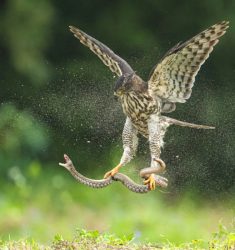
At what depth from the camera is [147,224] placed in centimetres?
1011

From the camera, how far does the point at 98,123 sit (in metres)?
10.9

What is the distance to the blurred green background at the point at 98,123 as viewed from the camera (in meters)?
10.5

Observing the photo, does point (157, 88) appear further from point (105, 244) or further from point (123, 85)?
point (105, 244)

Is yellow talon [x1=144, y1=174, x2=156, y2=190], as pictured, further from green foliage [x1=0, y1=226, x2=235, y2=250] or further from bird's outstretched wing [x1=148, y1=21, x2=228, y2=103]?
bird's outstretched wing [x1=148, y1=21, x2=228, y2=103]

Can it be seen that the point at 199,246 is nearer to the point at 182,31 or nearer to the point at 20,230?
the point at 20,230

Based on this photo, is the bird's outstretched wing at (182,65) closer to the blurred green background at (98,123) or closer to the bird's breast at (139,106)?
the bird's breast at (139,106)

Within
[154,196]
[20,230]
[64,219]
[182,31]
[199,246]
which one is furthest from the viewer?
[182,31]

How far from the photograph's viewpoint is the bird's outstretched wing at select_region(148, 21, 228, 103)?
7.45 m

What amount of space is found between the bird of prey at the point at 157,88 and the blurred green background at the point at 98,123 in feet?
7.25

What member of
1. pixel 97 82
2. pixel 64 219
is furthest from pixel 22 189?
pixel 97 82

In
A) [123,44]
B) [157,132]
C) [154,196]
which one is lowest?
[157,132]

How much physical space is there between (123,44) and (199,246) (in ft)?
15.1

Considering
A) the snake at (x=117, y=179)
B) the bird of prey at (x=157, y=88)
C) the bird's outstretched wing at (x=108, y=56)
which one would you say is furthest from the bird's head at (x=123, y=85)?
the snake at (x=117, y=179)

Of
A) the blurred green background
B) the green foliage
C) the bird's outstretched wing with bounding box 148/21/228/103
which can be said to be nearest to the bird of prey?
the bird's outstretched wing with bounding box 148/21/228/103
